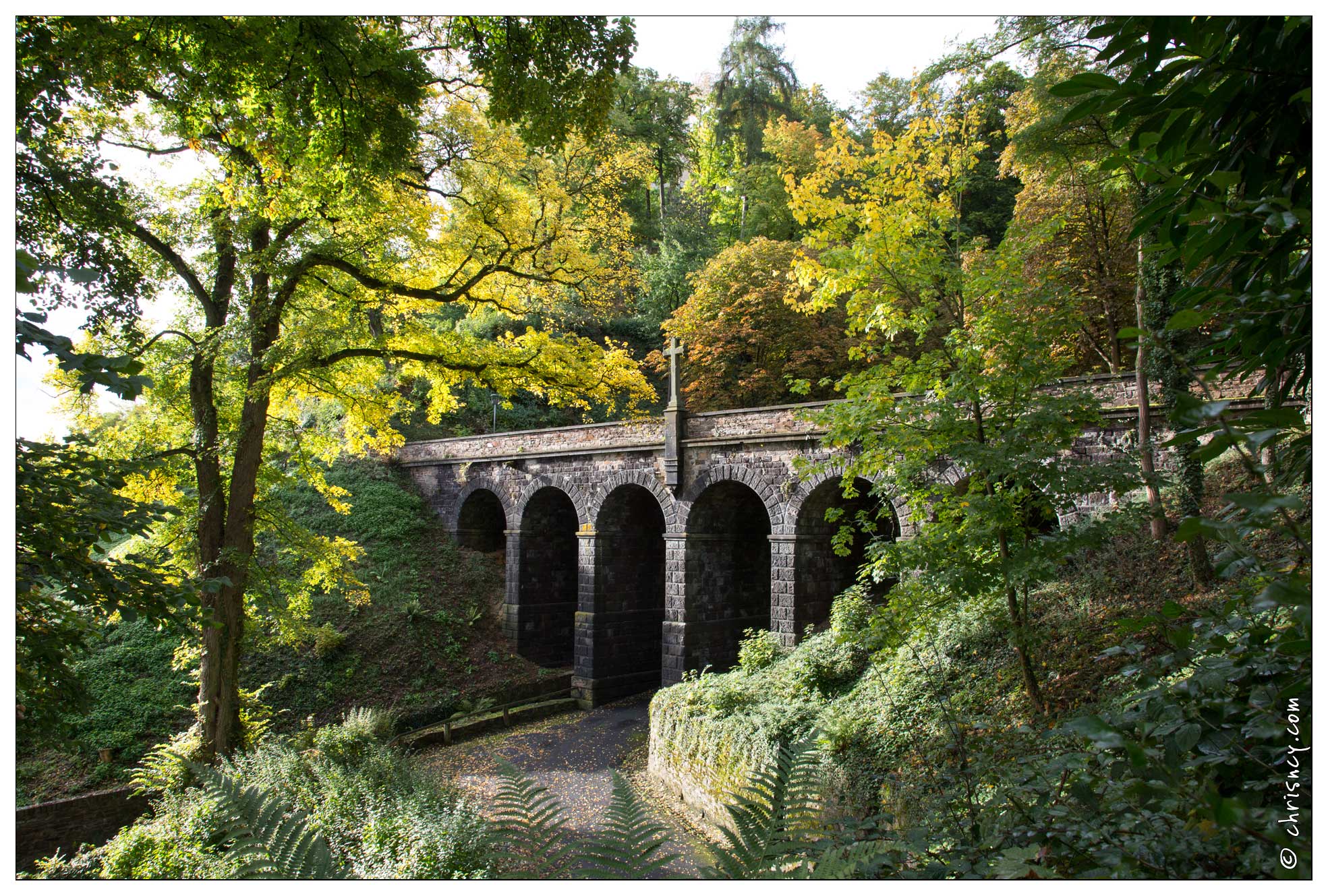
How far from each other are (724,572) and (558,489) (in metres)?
4.71

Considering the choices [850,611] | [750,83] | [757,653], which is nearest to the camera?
[850,611]

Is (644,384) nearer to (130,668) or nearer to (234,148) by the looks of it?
(234,148)

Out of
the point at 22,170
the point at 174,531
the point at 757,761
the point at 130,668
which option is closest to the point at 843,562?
the point at 757,761

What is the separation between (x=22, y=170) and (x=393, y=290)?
5.19 m

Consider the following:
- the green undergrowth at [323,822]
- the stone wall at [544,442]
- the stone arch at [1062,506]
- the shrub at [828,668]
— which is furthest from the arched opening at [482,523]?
the stone arch at [1062,506]

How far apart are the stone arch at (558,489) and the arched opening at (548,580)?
137mm

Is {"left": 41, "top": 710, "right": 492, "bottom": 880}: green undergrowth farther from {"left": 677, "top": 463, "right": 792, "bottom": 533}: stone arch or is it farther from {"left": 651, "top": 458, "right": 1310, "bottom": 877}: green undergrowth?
{"left": 677, "top": 463, "right": 792, "bottom": 533}: stone arch

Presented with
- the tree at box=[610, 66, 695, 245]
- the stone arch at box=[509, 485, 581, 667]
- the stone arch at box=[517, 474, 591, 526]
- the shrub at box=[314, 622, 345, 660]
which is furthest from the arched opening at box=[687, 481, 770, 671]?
the shrub at box=[314, 622, 345, 660]

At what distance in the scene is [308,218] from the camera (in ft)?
27.3

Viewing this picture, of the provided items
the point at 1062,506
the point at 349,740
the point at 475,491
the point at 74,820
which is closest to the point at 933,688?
the point at 1062,506

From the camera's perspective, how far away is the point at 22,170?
373 centimetres

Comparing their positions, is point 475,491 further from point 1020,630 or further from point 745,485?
point 1020,630

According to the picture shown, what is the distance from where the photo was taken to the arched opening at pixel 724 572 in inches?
600

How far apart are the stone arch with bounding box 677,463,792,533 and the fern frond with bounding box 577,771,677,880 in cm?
1159
